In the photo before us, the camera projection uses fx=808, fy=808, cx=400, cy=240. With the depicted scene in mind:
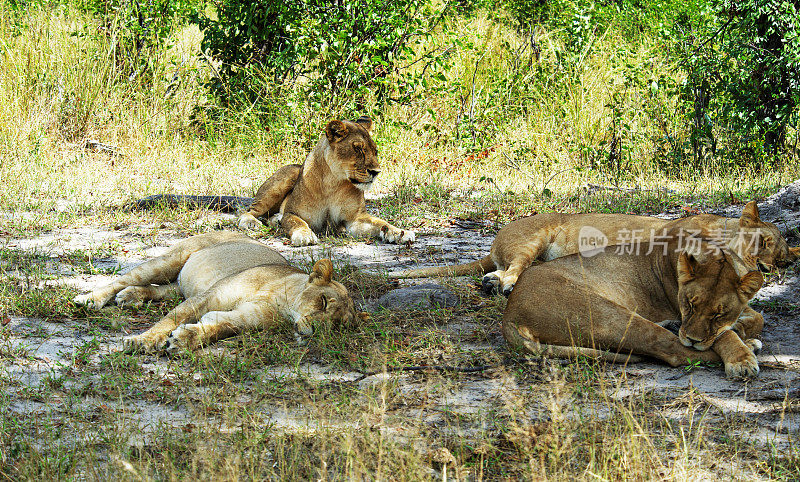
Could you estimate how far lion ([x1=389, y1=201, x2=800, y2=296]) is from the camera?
4.59 m

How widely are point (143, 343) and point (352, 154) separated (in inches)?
131

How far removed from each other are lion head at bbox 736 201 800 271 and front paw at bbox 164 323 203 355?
9.73 ft

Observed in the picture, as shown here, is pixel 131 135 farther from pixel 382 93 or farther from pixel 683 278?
pixel 683 278

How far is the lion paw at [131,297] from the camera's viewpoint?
15.9ft

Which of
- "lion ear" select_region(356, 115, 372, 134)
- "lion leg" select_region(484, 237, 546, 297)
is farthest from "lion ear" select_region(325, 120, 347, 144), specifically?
"lion leg" select_region(484, 237, 546, 297)

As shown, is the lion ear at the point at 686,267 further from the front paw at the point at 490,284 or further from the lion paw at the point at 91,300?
the lion paw at the point at 91,300

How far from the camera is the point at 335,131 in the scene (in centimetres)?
696

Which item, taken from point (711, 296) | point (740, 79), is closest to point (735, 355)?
point (711, 296)

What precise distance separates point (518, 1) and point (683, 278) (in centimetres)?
930

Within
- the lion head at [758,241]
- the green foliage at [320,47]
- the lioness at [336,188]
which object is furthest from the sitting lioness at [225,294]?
the green foliage at [320,47]

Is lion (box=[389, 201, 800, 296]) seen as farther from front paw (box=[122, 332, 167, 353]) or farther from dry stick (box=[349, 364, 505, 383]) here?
front paw (box=[122, 332, 167, 353])

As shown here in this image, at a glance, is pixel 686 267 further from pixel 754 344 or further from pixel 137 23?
pixel 137 23

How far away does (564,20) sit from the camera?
1152cm

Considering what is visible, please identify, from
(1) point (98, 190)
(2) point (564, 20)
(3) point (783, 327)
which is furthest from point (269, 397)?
(2) point (564, 20)
